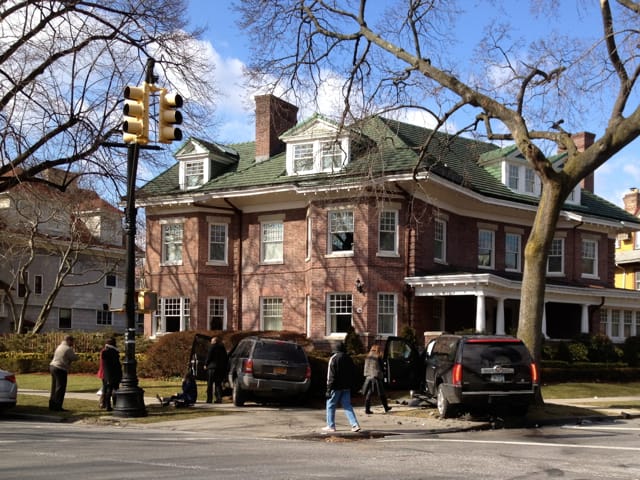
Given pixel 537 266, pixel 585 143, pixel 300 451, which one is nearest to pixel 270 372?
pixel 537 266

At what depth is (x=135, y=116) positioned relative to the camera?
15133 mm

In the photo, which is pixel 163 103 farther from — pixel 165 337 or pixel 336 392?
pixel 165 337

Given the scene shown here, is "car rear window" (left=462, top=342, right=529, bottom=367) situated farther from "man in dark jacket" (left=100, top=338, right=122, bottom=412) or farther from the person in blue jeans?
"man in dark jacket" (left=100, top=338, right=122, bottom=412)

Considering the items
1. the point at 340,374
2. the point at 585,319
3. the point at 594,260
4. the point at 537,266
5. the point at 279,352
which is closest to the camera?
the point at 340,374

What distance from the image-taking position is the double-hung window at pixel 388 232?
31422 millimetres

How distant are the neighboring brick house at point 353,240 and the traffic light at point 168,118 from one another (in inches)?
485

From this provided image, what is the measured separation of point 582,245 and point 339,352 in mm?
26841

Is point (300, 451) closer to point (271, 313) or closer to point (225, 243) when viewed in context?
point (271, 313)

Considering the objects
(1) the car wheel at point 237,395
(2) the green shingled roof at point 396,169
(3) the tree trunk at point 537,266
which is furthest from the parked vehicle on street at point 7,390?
(2) the green shingled roof at point 396,169

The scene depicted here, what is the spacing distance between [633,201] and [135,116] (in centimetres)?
5089

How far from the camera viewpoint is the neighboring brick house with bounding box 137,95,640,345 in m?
31.1

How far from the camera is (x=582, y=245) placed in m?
38.8

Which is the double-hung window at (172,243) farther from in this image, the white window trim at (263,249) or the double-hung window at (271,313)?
the double-hung window at (271,313)

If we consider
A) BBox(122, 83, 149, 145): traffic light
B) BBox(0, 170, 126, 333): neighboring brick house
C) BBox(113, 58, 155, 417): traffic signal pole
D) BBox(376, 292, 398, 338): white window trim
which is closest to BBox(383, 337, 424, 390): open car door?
BBox(113, 58, 155, 417): traffic signal pole
